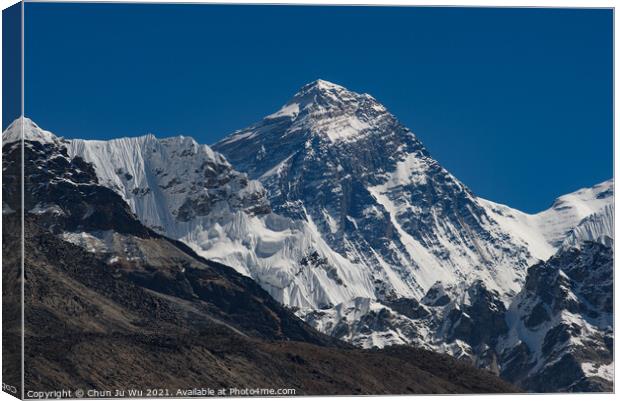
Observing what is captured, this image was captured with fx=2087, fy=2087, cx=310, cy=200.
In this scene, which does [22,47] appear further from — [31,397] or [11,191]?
[31,397]

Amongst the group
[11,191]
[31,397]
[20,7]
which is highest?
[20,7]

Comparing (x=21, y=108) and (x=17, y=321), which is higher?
(x=21, y=108)

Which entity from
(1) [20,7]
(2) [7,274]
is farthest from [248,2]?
(2) [7,274]

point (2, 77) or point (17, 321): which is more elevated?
point (2, 77)

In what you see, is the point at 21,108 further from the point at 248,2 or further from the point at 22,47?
the point at 248,2

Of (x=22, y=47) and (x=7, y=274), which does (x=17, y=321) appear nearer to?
(x=7, y=274)

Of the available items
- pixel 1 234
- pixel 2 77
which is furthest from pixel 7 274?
pixel 2 77

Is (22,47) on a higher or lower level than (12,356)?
higher
